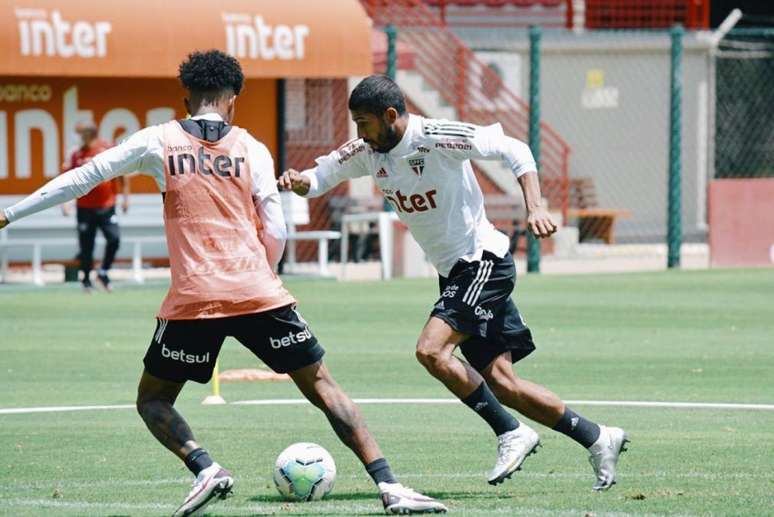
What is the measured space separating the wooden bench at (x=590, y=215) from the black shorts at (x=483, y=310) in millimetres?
20003

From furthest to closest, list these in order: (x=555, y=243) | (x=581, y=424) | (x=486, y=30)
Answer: (x=486, y=30)
(x=555, y=243)
(x=581, y=424)

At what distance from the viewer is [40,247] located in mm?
22203

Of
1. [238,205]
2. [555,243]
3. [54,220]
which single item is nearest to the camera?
[238,205]

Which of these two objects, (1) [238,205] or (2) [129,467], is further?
(2) [129,467]

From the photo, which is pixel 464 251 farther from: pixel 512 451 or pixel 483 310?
pixel 512 451

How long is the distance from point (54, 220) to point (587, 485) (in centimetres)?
1556

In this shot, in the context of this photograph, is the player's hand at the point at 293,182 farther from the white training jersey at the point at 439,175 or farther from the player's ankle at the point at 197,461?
the player's ankle at the point at 197,461

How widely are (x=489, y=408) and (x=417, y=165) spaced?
46.4 inches

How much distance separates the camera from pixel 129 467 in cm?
880

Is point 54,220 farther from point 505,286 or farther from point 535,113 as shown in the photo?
point 505,286

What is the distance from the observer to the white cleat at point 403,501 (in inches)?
280

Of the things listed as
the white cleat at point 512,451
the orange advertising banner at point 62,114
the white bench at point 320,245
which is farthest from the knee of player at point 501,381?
the orange advertising banner at point 62,114

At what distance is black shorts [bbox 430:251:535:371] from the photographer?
8047 mm

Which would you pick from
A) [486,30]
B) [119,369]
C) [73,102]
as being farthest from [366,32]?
[119,369]
